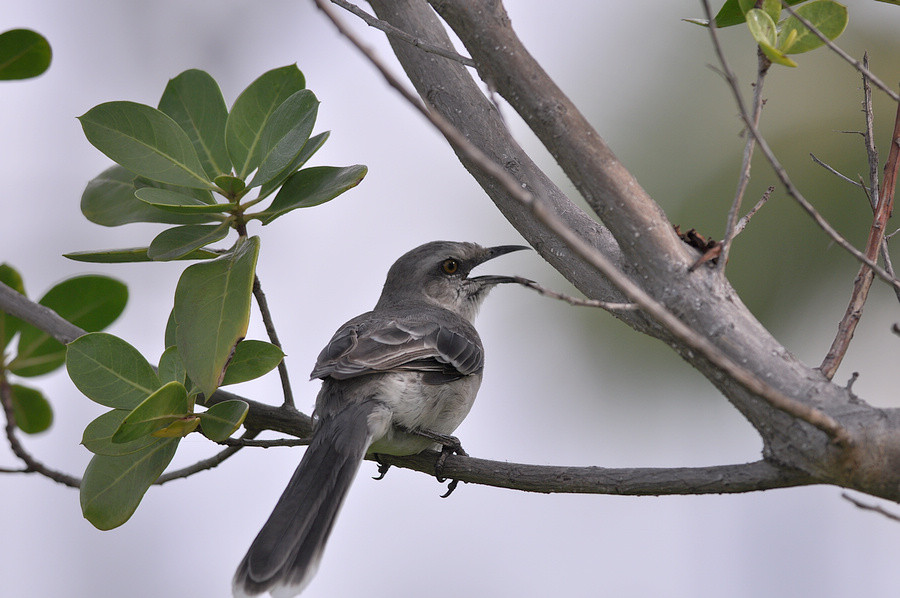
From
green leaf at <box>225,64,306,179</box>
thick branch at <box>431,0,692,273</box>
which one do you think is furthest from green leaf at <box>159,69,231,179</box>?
thick branch at <box>431,0,692,273</box>

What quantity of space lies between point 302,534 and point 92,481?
0.78m

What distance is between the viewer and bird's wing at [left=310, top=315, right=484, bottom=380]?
3.84m

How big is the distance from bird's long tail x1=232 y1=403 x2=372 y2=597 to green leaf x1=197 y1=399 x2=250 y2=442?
0.39 meters

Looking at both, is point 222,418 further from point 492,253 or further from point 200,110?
point 492,253

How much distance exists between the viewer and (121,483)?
297cm

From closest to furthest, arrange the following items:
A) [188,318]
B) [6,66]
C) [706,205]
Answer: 1. [188,318]
2. [6,66]
3. [706,205]

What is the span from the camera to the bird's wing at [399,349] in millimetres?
3840

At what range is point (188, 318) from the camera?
2.84 metres

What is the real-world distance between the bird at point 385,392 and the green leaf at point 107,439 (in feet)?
1.73

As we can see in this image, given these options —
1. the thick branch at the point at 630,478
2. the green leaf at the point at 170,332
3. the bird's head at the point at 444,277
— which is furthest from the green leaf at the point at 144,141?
the bird's head at the point at 444,277

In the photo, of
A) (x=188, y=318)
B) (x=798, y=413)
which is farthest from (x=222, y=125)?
(x=798, y=413)

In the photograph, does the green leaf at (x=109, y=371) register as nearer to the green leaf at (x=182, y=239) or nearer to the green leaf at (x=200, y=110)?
the green leaf at (x=182, y=239)

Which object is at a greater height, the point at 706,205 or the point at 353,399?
the point at 706,205

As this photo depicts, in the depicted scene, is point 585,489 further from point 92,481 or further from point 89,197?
point 89,197
